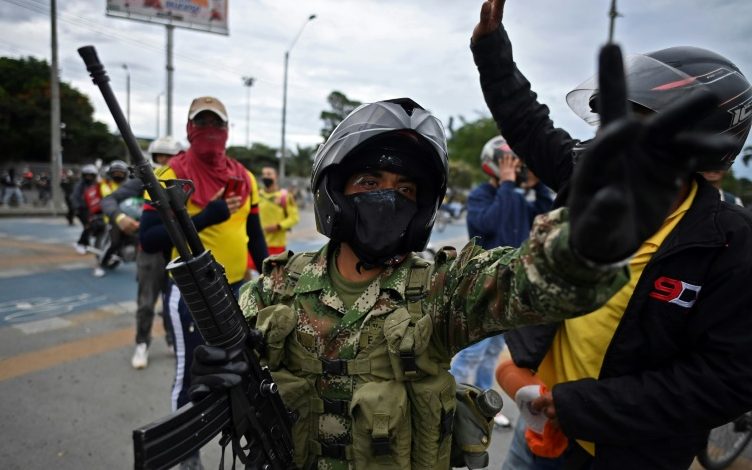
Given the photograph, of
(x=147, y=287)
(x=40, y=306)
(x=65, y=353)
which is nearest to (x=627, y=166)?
(x=147, y=287)

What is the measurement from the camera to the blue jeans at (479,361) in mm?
3189

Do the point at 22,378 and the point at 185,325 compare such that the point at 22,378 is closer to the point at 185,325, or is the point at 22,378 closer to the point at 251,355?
the point at 185,325

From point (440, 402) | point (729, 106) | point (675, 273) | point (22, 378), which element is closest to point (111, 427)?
point (22, 378)

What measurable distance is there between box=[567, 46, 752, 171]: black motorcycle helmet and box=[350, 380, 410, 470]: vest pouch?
1075 millimetres

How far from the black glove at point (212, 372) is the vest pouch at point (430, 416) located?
487 mm

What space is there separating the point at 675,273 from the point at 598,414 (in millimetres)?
452

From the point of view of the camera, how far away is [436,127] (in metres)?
1.42

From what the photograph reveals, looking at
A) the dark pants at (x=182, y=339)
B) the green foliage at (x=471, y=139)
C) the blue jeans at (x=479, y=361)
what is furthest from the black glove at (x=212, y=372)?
the green foliage at (x=471, y=139)

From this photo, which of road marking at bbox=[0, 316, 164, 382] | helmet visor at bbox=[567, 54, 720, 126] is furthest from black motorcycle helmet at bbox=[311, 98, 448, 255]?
road marking at bbox=[0, 316, 164, 382]

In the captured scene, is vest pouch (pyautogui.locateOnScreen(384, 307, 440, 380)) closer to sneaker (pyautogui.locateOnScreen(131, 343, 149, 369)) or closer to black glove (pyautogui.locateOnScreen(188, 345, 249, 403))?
black glove (pyautogui.locateOnScreen(188, 345, 249, 403))

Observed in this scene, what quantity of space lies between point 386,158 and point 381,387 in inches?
26.6

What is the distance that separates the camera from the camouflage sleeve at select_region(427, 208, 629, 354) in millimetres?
779

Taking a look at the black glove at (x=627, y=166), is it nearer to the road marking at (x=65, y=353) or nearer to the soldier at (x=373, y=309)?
the soldier at (x=373, y=309)

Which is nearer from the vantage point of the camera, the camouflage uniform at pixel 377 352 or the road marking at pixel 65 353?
the camouflage uniform at pixel 377 352
